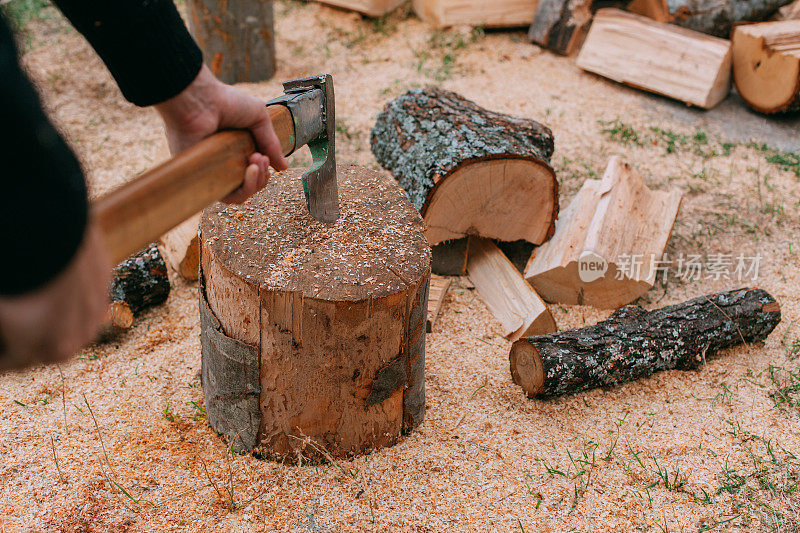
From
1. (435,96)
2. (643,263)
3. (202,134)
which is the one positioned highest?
(202,134)

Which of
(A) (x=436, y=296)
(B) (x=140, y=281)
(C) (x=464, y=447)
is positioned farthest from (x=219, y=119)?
(A) (x=436, y=296)

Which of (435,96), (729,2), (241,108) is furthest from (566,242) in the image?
(729,2)

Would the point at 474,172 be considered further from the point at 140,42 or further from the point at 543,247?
the point at 140,42

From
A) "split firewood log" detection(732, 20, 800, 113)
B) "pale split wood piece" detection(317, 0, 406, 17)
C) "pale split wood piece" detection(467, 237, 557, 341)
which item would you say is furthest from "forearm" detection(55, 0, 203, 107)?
"pale split wood piece" detection(317, 0, 406, 17)

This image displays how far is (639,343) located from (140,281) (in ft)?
7.56

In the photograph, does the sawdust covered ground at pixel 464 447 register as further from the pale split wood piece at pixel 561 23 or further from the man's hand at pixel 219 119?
the pale split wood piece at pixel 561 23

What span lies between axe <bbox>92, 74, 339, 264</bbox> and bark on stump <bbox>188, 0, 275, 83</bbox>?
347 cm

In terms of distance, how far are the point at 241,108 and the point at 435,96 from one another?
7.02ft

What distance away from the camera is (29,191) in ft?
2.98

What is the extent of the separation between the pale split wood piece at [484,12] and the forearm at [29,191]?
5593 millimetres

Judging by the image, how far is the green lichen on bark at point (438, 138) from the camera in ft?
9.81

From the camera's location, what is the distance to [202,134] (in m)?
1.64

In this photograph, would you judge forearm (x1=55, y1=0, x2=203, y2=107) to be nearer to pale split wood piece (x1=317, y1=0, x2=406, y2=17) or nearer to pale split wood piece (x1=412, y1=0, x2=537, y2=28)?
pale split wood piece (x1=412, y1=0, x2=537, y2=28)

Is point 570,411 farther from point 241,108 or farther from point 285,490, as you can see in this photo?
point 241,108
